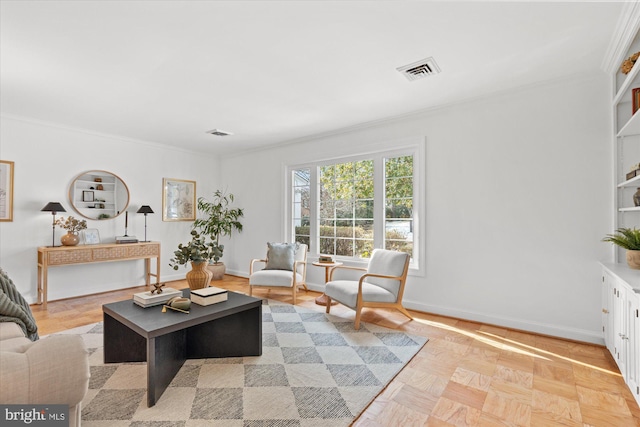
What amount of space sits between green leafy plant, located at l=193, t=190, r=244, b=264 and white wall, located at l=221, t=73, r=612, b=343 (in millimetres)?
3221

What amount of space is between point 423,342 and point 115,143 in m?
5.20

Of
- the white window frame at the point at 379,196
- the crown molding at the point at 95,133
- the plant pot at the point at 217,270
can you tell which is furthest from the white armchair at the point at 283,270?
the crown molding at the point at 95,133

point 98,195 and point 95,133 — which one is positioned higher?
point 95,133

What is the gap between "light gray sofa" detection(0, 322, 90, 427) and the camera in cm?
100

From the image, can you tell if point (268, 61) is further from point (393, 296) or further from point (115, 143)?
A: point (115, 143)

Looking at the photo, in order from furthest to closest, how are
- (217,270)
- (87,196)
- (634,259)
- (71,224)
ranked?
(217,270) < (87,196) < (71,224) < (634,259)

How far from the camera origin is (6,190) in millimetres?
4117

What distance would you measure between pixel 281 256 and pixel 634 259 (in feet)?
12.1

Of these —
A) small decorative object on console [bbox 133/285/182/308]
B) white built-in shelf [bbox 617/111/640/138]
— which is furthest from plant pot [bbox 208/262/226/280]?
white built-in shelf [bbox 617/111/640/138]

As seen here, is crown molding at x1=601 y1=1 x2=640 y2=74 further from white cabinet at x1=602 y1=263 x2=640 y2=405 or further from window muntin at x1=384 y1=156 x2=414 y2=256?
window muntin at x1=384 y1=156 x2=414 y2=256

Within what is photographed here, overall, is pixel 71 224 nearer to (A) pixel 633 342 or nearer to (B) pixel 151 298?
(B) pixel 151 298

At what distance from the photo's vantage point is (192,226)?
612 cm

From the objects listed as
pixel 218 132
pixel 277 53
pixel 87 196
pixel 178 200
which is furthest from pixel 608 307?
pixel 87 196

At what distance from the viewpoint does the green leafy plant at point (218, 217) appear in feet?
19.5
